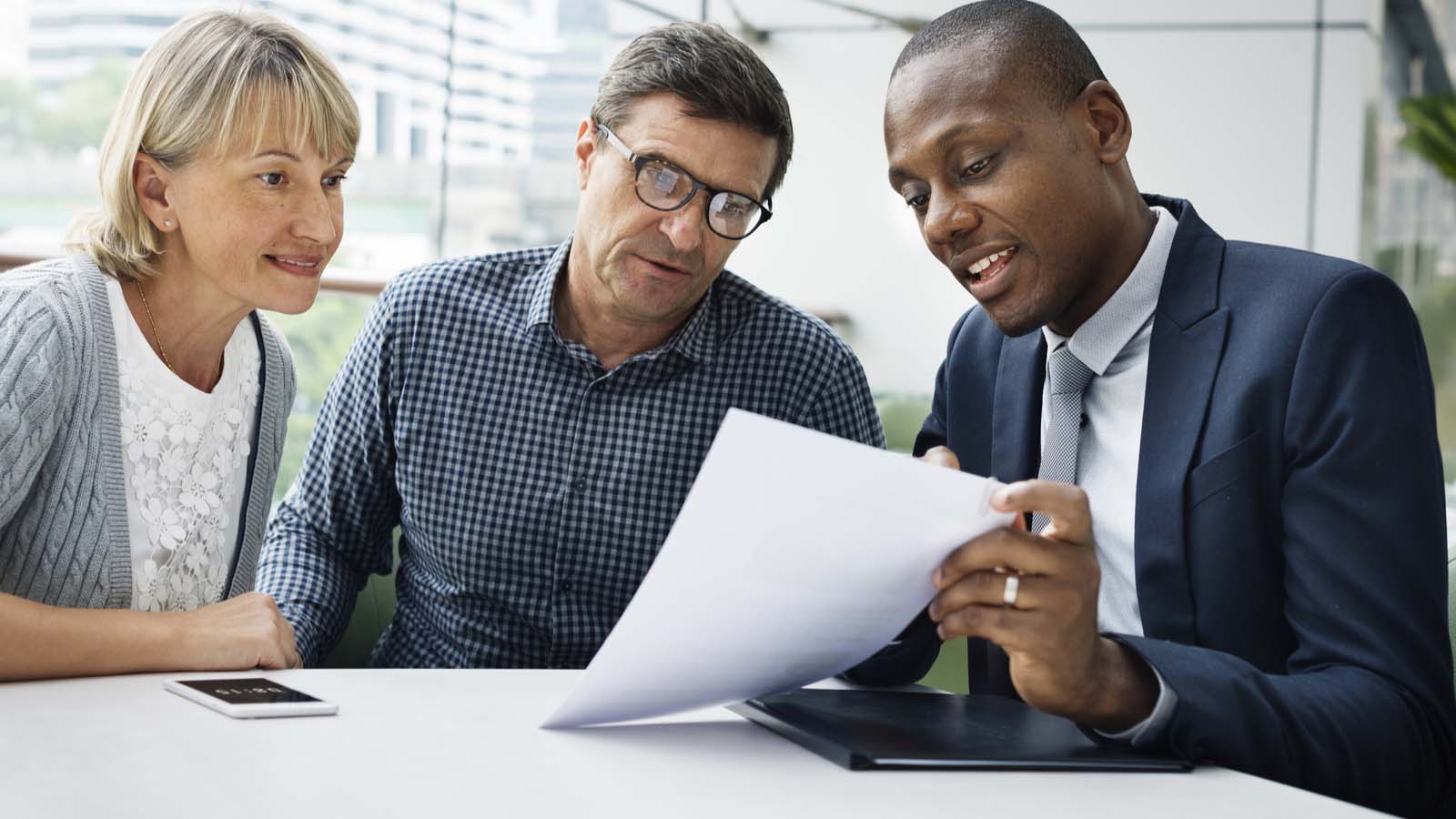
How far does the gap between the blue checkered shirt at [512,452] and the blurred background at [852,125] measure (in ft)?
8.26

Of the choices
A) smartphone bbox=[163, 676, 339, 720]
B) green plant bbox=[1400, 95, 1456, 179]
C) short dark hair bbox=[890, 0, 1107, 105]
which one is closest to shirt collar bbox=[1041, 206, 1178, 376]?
short dark hair bbox=[890, 0, 1107, 105]

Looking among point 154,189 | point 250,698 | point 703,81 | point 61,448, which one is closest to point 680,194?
point 703,81

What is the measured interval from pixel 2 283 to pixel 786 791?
0.98 meters

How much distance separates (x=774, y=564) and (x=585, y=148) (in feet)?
3.48

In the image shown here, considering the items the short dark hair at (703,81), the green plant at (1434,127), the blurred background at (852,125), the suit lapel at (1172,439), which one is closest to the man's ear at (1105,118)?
the suit lapel at (1172,439)

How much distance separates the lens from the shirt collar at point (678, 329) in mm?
1705

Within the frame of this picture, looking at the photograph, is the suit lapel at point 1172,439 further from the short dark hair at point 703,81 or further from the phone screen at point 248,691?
the phone screen at point 248,691

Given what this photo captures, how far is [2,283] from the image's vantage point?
1361mm

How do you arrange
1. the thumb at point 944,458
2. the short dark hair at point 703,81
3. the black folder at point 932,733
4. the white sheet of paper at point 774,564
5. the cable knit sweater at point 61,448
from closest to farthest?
the white sheet of paper at point 774,564, the black folder at point 932,733, the thumb at point 944,458, the cable knit sweater at point 61,448, the short dark hair at point 703,81

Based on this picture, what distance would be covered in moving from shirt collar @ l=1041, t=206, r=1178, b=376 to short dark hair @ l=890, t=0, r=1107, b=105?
18 cm

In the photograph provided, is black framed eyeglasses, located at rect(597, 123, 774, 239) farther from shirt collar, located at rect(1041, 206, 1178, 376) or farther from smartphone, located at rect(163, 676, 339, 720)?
smartphone, located at rect(163, 676, 339, 720)

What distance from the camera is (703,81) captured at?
5.33ft

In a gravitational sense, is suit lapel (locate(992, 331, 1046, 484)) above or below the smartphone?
above

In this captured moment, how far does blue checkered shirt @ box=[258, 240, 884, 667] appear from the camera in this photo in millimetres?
1679
